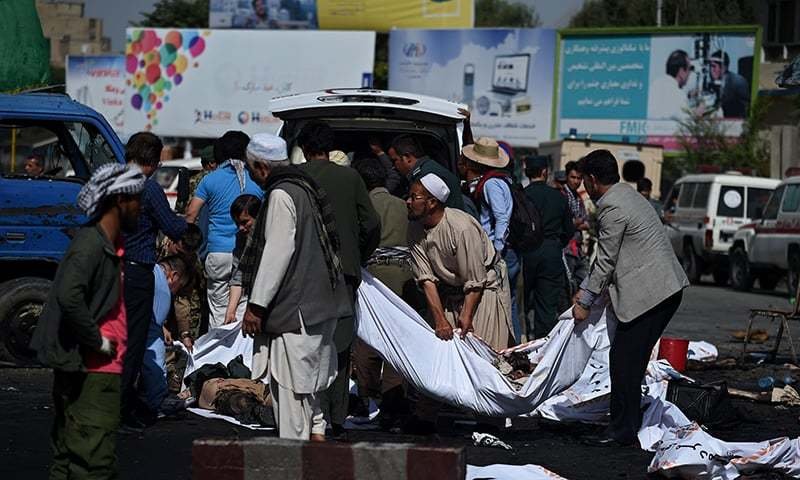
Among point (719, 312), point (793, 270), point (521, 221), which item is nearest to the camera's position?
point (521, 221)

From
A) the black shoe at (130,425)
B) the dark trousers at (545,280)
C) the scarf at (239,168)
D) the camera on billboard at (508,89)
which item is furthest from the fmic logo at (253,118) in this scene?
the black shoe at (130,425)

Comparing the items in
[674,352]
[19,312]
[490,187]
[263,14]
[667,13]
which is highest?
[667,13]

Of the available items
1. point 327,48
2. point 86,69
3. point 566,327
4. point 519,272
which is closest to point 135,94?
point 86,69

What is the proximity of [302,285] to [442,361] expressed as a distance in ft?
5.81

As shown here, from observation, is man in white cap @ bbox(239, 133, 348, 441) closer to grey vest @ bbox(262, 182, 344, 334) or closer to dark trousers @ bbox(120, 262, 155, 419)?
grey vest @ bbox(262, 182, 344, 334)

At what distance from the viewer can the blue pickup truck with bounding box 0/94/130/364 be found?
1112 cm

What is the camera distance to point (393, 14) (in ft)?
146

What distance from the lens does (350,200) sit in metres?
8.36

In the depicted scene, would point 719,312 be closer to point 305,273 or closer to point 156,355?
point 156,355

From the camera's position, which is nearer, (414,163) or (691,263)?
(414,163)

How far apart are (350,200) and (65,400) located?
8.93ft

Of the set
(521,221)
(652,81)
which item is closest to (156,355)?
(521,221)

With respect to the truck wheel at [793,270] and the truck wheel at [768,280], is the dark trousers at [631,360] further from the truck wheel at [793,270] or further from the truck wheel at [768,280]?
the truck wheel at [768,280]

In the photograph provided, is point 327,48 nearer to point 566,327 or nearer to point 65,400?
point 566,327
